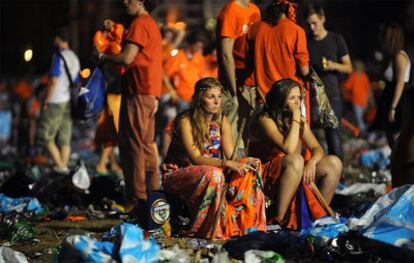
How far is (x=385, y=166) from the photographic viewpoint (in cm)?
1334

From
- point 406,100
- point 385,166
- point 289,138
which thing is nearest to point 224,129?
point 289,138

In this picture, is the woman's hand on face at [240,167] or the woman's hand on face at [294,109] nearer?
the woman's hand on face at [240,167]

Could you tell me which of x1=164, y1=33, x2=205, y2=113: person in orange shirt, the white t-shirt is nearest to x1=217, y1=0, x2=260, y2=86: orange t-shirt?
the white t-shirt

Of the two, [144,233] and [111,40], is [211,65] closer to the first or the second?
[111,40]

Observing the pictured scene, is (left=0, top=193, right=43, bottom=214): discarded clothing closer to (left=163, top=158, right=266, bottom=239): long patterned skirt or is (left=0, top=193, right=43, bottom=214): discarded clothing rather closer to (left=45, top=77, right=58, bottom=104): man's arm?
(left=163, top=158, right=266, bottom=239): long patterned skirt

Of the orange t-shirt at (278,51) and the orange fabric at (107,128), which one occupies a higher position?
the orange t-shirt at (278,51)

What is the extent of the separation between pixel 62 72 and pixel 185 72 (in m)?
2.37

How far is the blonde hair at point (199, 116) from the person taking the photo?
7973mm

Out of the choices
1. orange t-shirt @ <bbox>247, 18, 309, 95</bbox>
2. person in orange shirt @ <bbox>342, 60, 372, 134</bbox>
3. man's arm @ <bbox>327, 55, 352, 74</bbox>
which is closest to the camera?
orange t-shirt @ <bbox>247, 18, 309, 95</bbox>

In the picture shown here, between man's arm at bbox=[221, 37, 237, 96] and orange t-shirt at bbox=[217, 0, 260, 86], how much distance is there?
0.06m

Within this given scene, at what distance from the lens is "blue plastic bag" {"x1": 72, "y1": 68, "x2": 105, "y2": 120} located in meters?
10.0

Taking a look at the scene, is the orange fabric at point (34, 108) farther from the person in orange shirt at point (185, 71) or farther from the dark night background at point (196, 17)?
the dark night background at point (196, 17)

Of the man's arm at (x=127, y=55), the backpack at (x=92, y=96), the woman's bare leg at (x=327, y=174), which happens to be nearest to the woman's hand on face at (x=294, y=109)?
the woman's bare leg at (x=327, y=174)

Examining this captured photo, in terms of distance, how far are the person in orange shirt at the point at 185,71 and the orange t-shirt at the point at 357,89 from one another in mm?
7164
